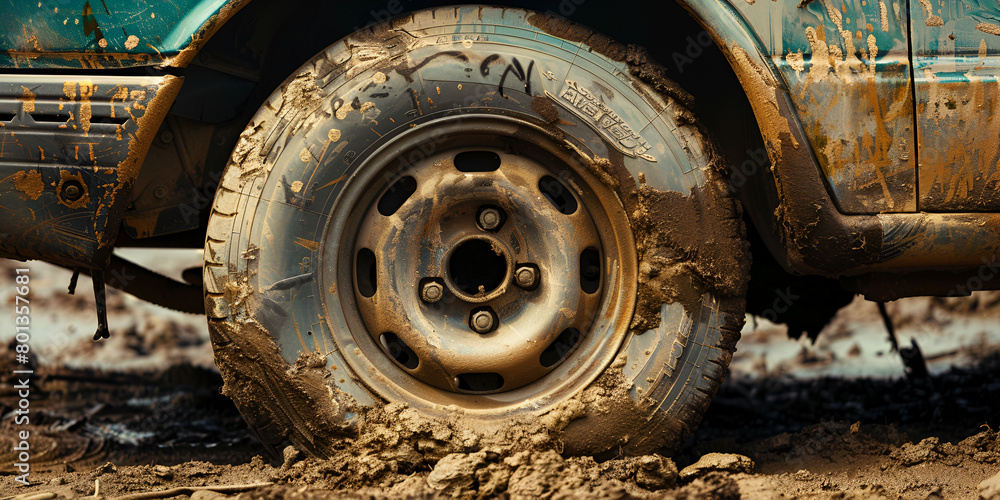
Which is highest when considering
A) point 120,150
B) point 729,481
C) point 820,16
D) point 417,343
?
point 820,16

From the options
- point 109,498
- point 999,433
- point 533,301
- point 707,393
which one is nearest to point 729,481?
point 707,393

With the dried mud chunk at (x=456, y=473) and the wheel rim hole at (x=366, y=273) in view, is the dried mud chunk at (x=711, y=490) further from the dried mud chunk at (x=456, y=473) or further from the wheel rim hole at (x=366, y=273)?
the wheel rim hole at (x=366, y=273)

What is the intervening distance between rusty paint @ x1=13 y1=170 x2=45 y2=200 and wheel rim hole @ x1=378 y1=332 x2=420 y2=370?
101 centimetres

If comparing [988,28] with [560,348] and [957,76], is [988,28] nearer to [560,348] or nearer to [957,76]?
[957,76]

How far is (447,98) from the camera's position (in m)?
1.90

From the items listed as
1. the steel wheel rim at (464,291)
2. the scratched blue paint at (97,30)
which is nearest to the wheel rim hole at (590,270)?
the steel wheel rim at (464,291)

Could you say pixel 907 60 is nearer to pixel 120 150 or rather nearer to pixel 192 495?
pixel 120 150

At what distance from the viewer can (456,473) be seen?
1.79 meters

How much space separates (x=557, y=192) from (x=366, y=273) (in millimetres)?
610

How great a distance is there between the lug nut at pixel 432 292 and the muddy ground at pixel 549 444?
0.31 meters

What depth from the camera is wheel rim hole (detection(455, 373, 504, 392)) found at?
204 centimetres

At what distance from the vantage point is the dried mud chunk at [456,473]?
1.78m

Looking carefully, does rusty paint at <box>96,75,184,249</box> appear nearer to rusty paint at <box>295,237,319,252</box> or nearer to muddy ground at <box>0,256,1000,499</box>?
rusty paint at <box>295,237,319,252</box>

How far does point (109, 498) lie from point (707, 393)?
1.68 m
